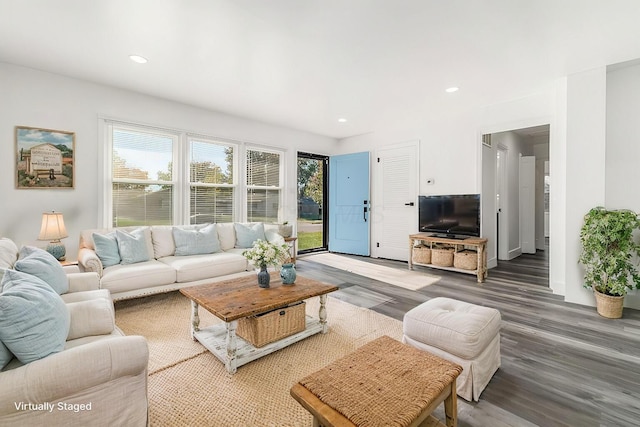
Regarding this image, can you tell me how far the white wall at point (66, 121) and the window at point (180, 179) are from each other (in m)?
0.17

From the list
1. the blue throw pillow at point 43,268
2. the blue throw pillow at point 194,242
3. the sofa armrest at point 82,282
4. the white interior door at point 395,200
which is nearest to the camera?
the blue throw pillow at point 43,268

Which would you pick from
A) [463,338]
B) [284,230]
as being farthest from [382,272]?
[463,338]

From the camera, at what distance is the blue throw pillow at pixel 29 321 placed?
3.65 ft

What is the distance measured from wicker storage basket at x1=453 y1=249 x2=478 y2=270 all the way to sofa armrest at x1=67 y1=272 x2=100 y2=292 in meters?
4.49

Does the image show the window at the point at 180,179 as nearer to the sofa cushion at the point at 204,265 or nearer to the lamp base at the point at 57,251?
the lamp base at the point at 57,251

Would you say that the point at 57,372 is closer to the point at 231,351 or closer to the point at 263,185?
the point at 231,351

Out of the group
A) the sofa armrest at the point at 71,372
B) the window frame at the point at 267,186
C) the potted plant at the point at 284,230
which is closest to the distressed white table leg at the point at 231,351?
the sofa armrest at the point at 71,372

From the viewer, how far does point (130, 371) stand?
1.27m

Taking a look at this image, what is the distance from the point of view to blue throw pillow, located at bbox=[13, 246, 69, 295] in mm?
1768

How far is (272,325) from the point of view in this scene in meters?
2.19

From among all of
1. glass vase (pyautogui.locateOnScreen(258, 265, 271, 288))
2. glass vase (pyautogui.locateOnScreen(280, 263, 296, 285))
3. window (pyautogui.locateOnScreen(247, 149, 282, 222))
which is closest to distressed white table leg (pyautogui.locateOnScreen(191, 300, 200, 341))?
glass vase (pyautogui.locateOnScreen(258, 265, 271, 288))

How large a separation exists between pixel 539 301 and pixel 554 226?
40.3 inches

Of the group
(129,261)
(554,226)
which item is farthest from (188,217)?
(554,226)

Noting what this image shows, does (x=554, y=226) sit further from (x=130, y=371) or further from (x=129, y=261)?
(x=129, y=261)
